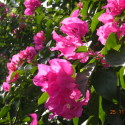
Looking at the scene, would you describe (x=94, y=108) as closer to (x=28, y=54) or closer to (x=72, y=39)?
(x=72, y=39)

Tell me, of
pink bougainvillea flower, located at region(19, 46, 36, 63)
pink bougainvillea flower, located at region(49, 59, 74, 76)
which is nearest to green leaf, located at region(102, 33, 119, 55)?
pink bougainvillea flower, located at region(49, 59, 74, 76)

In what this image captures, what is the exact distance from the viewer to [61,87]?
0.72 meters

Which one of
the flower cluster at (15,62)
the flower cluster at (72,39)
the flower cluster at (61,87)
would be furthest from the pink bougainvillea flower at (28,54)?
the flower cluster at (61,87)

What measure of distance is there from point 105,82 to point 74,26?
30cm

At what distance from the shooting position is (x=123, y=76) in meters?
0.72

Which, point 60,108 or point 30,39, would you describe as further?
point 30,39

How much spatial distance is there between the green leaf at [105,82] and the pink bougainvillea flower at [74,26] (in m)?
0.21

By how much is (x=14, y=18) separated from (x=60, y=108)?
134 inches

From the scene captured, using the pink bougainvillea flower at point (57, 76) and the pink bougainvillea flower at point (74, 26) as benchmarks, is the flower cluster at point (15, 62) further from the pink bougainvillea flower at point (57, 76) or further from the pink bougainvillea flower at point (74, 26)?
the pink bougainvillea flower at point (57, 76)

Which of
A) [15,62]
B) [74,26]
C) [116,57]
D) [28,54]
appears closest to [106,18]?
[74,26]

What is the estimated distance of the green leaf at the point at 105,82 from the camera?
671 mm

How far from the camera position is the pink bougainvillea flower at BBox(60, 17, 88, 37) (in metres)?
0.90

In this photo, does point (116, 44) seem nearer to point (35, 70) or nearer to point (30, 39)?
point (35, 70)

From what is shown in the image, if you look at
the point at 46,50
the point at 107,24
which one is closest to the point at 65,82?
the point at 107,24
